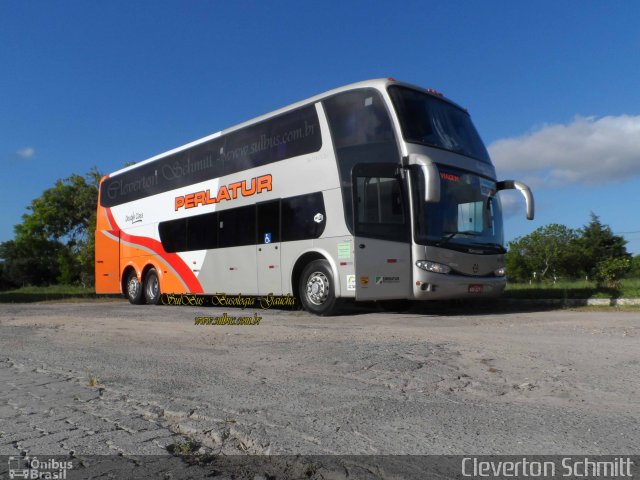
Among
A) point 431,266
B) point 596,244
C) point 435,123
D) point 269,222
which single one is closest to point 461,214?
point 431,266

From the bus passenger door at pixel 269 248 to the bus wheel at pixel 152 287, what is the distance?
4.87 meters

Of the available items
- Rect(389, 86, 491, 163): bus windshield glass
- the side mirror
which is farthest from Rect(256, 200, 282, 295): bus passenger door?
the side mirror

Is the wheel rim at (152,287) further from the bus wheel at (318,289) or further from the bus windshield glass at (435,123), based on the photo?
the bus windshield glass at (435,123)

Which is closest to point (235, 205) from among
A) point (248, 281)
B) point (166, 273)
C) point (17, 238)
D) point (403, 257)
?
point (248, 281)

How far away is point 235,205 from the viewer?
1320cm

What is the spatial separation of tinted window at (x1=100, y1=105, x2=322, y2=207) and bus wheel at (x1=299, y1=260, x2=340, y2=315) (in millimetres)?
2358

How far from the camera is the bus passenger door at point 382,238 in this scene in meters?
9.98

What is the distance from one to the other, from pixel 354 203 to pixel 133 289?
32.1 ft

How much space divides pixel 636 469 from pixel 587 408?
1.09 m

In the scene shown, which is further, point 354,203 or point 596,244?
point 596,244

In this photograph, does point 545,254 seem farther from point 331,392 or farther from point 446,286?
point 331,392

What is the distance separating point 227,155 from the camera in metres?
13.7

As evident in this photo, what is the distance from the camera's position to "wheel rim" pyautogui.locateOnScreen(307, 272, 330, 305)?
1080cm

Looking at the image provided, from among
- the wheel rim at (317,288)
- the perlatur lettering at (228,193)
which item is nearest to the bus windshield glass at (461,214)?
the wheel rim at (317,288)
